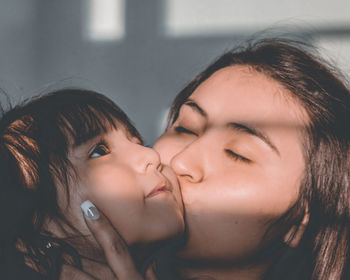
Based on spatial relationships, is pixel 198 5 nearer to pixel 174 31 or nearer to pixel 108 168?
pixel 174 31

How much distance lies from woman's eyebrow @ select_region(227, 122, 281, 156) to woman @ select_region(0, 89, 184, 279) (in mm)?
185

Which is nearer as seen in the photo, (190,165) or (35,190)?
(35,190)

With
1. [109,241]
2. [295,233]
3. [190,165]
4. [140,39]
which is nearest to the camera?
[109,241]

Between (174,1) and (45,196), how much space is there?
39.9 inches

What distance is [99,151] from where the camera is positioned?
84 centimetres

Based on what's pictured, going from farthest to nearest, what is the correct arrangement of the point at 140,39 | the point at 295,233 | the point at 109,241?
the point at 140,39 → the point at 295,233 → the point at 109,241

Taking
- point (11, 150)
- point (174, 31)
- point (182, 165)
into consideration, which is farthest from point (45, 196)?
point (174, 31)

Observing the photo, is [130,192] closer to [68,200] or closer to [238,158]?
Result: [68,200]

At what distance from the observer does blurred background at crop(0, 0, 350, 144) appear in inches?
58.1

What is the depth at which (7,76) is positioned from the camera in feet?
4.74

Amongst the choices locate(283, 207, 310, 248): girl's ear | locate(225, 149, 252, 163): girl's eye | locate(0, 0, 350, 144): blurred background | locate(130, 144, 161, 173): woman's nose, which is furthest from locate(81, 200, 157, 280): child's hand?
locate(0, 0, 350, 144): blurred background

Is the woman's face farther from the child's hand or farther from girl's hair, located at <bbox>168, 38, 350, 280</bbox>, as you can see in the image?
the child's hand

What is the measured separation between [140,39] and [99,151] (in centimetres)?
83

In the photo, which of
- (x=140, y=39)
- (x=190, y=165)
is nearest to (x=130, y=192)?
(x=190, y=165)
